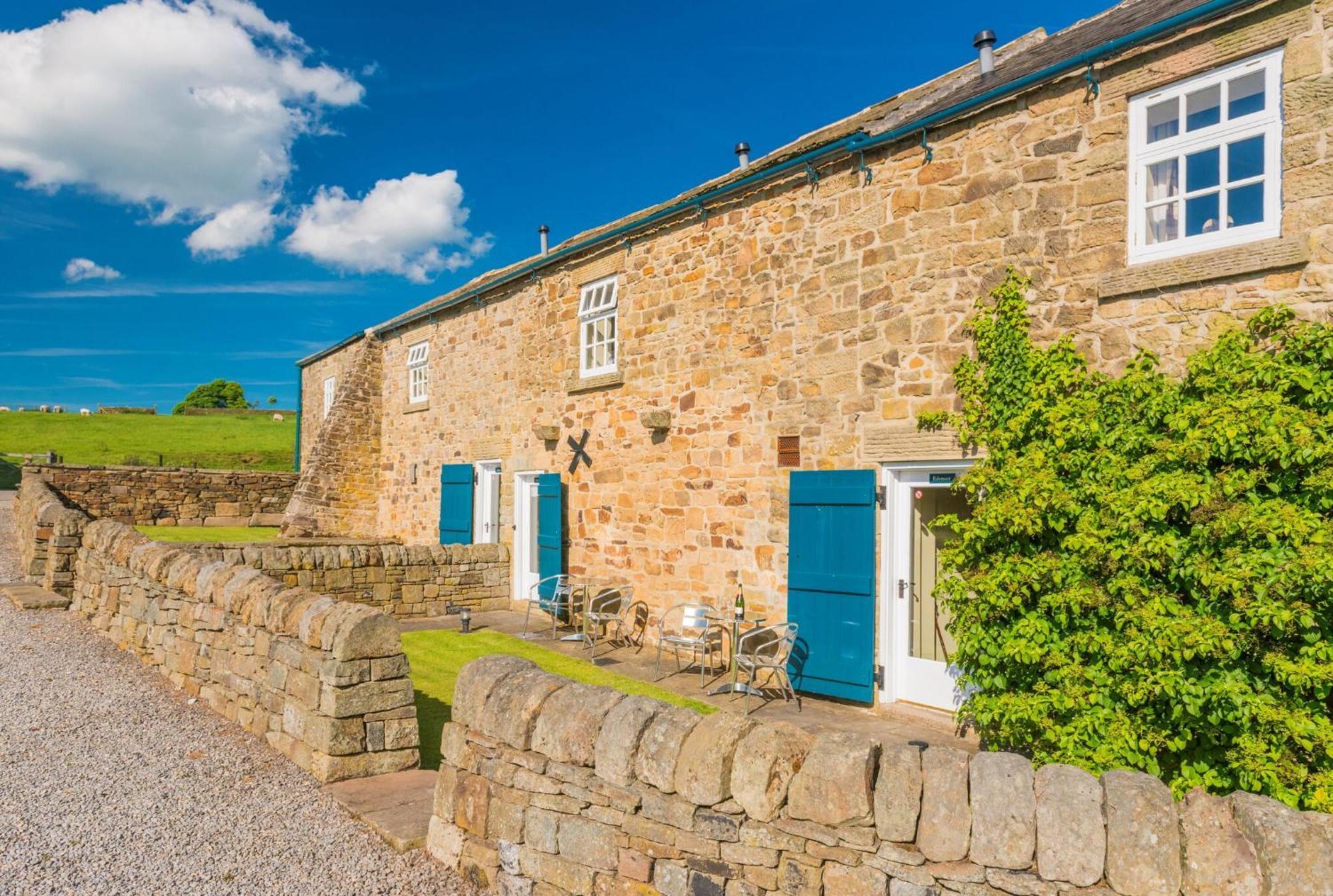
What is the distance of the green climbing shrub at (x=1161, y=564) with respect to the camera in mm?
4508

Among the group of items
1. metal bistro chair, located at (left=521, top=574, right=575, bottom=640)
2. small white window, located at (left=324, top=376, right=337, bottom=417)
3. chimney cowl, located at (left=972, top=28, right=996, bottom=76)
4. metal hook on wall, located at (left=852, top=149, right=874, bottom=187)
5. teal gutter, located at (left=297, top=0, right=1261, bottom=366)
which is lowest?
metal bistro chair, located at (left=521, top=574, right=575, bottom=640)

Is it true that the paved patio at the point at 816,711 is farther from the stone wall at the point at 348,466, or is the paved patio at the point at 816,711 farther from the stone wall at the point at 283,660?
the stone wall at the point at 348,466

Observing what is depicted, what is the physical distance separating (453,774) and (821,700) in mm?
4304

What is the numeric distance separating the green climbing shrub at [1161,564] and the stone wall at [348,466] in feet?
46.7

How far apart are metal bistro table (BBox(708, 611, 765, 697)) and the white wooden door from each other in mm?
4890

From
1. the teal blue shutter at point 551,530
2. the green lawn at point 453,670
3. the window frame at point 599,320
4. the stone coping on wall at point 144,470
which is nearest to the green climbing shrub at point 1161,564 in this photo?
the green lawn at point 453,670

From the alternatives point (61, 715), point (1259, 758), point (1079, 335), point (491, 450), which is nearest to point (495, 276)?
point (491, 450)

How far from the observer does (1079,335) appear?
608 centimetres

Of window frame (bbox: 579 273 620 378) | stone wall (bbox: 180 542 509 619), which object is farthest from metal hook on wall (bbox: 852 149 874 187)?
stone wall (bbox: 180 542 509 619)

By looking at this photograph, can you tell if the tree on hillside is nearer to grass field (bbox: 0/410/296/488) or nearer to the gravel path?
grass field (bbox: 0/410/296/488)

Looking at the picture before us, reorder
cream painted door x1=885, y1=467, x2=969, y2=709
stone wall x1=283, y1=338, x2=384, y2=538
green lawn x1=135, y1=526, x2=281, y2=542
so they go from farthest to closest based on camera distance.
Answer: green lawn x1=135, y1=526, x2=281, y2=542 < stone wall x1=283, y1=338, x2=384, y2=538 < cream painted door x1=885, y1=467, x2=969, y2=709

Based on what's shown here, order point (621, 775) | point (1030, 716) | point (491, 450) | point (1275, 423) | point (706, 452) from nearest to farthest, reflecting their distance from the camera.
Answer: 1. point (621, 775)
2. point (1275, 423)
3. point (1030, 716)
4. point (706, 452)
5. point (491, 450)

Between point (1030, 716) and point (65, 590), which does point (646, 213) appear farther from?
point (65, 590)

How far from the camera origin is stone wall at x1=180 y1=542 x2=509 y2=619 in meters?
10.8
